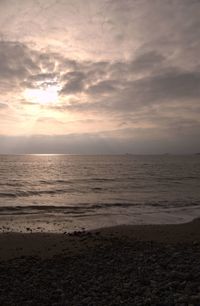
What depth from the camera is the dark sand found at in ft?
24.1

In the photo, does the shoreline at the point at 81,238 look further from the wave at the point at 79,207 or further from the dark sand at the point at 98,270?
the wave at the point at 79,207

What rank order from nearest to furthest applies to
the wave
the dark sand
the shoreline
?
the dark sand
the shoreline
the wave

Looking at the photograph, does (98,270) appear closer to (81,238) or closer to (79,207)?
(81,238)

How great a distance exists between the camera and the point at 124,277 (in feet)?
28.1

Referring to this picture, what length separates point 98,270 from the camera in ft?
30.9

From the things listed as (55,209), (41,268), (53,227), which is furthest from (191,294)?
(55,209)

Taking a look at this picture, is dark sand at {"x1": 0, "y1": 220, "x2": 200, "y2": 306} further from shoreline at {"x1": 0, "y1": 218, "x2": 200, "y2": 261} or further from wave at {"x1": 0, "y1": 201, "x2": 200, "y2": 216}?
wave at {"x1": 0, "y1": 201, "x2": 200, "y2": 216}

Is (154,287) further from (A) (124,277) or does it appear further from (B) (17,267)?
(B) (17,267)

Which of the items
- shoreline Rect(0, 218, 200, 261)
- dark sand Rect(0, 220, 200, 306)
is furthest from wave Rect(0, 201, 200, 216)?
dark sand Rect(0, 220, 200, 306)

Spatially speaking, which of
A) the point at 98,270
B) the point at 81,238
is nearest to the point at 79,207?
the point at 81,238

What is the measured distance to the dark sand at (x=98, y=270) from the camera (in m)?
7.33

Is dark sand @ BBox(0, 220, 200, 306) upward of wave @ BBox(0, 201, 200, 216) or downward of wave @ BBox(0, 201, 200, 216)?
upward

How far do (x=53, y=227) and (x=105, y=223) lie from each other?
3.49 metres

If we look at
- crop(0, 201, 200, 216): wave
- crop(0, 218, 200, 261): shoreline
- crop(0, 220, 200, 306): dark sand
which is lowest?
crop(0, 201, 200, 216): wave
